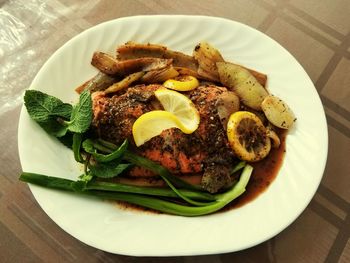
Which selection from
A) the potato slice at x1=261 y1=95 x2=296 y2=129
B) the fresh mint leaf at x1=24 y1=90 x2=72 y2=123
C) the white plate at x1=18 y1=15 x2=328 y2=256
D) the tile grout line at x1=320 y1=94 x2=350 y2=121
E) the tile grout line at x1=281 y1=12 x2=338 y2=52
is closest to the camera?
the white plate at x1=18 y1=15 x2=328 y2=256

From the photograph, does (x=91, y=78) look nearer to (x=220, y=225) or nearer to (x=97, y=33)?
(x=97, y=33)

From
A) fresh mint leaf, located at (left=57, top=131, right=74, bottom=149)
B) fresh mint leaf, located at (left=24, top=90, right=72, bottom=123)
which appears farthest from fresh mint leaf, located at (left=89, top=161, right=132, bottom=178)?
fresh mint leaf, located at (left=24, top=90, right=72, bottom=123)

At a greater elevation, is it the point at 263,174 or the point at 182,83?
the point at 182,83

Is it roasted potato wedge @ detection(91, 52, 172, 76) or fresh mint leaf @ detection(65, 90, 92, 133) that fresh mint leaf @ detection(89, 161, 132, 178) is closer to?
fresh mint leaf @ detection(65, 90, 92, 133)

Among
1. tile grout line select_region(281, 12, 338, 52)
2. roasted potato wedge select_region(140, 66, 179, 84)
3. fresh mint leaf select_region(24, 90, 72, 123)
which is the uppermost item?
tile grout line select_region(281, 12, 338, 52)

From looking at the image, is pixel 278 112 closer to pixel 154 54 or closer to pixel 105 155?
pixel 154 54

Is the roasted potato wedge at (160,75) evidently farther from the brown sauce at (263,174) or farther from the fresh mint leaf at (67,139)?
the brown sauce at (263,174)

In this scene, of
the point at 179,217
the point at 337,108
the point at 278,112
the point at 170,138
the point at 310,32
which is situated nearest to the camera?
the point at 179,217

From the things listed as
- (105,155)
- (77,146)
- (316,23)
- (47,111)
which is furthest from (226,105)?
(316,23)
